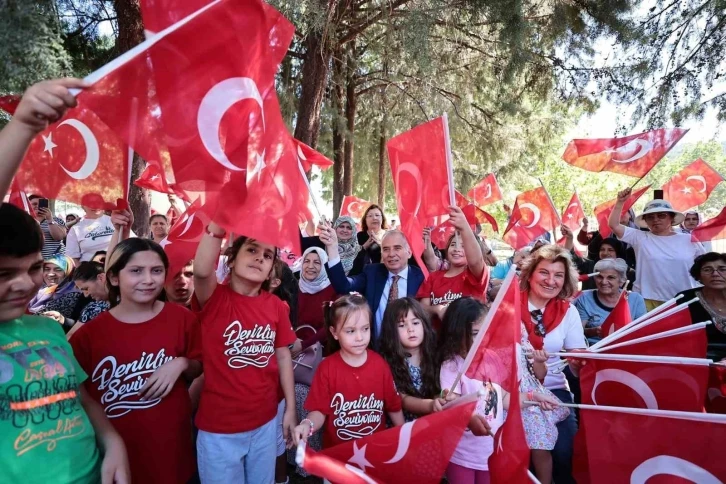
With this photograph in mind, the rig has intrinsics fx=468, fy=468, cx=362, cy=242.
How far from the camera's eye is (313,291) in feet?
13.5

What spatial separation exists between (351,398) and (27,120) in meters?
1.87

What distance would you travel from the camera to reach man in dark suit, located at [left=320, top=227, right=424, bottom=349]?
3564 millimetres

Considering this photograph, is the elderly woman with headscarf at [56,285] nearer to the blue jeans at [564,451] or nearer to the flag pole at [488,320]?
the flag pole at [488,320]

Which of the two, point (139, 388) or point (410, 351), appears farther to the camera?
point (410, 351)

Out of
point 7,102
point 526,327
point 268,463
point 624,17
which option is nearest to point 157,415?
point 268,463

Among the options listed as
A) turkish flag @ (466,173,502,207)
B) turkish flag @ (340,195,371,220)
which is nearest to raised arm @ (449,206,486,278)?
turkish flag @ (466,173,502,207)

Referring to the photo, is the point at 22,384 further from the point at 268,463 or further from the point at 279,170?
the point at 268,463

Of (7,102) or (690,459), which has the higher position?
(7,102)

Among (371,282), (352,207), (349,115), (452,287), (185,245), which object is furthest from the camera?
(349,115)

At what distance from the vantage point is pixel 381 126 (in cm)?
1262

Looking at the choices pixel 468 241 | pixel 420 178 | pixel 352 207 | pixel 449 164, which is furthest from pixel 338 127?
pixel 468 241

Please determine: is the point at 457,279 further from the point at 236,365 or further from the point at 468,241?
the point at 236,365

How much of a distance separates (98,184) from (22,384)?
1.26m

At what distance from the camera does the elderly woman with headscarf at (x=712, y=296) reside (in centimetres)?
329
